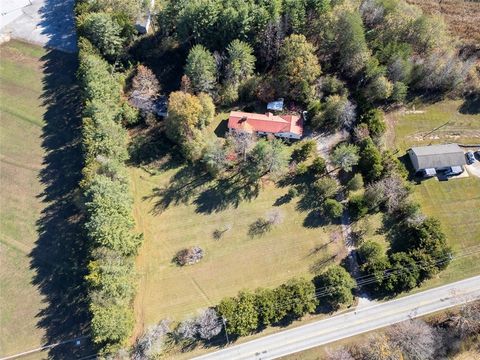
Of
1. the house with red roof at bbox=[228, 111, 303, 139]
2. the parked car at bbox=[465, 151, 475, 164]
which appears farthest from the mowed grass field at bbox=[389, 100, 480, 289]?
the house with red roof at bbox=[228, 111, 303, 139]

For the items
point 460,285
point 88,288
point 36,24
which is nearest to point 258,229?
point 88,288

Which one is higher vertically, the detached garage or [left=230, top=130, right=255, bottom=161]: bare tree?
the detached garage

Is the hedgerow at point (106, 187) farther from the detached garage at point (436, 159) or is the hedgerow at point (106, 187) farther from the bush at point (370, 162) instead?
the detached garage at point (436, 159)

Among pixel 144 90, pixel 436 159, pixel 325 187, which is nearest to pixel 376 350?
pixel 325 187

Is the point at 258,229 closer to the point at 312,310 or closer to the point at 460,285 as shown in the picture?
the point at 312,310

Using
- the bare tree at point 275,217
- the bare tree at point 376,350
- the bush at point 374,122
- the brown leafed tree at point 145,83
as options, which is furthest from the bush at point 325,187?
the brown leafed tree at point 145,83

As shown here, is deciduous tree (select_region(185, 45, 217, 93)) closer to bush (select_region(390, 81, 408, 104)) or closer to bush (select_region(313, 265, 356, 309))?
bush (select_region(390, 81, 408, 104))
